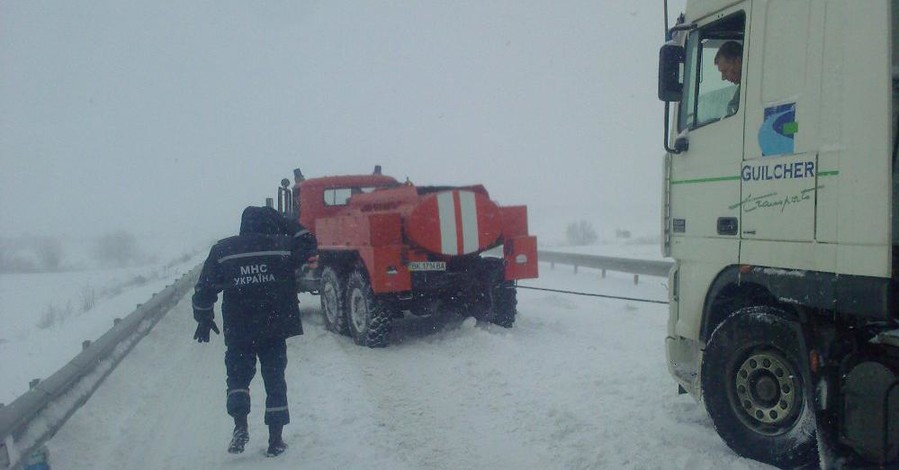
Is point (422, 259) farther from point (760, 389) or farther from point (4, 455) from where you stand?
point (4, 455)

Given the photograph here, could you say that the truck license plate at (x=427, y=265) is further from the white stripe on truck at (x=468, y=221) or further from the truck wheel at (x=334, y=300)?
the truck wheel at (x=334, y=300)

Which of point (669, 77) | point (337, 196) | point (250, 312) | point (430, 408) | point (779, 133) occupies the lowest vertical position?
point (430, 408)

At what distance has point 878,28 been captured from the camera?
3.29 m

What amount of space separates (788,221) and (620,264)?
10357 mm

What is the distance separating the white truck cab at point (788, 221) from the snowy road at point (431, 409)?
0.58 m

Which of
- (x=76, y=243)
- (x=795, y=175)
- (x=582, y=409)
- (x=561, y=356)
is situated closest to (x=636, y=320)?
(x=561, y=356)

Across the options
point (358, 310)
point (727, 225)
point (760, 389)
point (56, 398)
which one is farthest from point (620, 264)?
point (56, 398)

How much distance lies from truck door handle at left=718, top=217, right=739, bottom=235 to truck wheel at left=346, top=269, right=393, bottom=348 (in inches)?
191

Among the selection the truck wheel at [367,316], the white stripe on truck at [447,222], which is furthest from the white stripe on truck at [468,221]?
the truck wheel at [367,316]

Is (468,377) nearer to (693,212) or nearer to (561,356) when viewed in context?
(561,356)

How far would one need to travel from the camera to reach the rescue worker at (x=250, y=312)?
183 inches

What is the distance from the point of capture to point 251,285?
4711 millimetres

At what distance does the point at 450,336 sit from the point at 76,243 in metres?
61.4

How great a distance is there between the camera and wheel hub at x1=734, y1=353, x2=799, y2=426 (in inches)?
151
